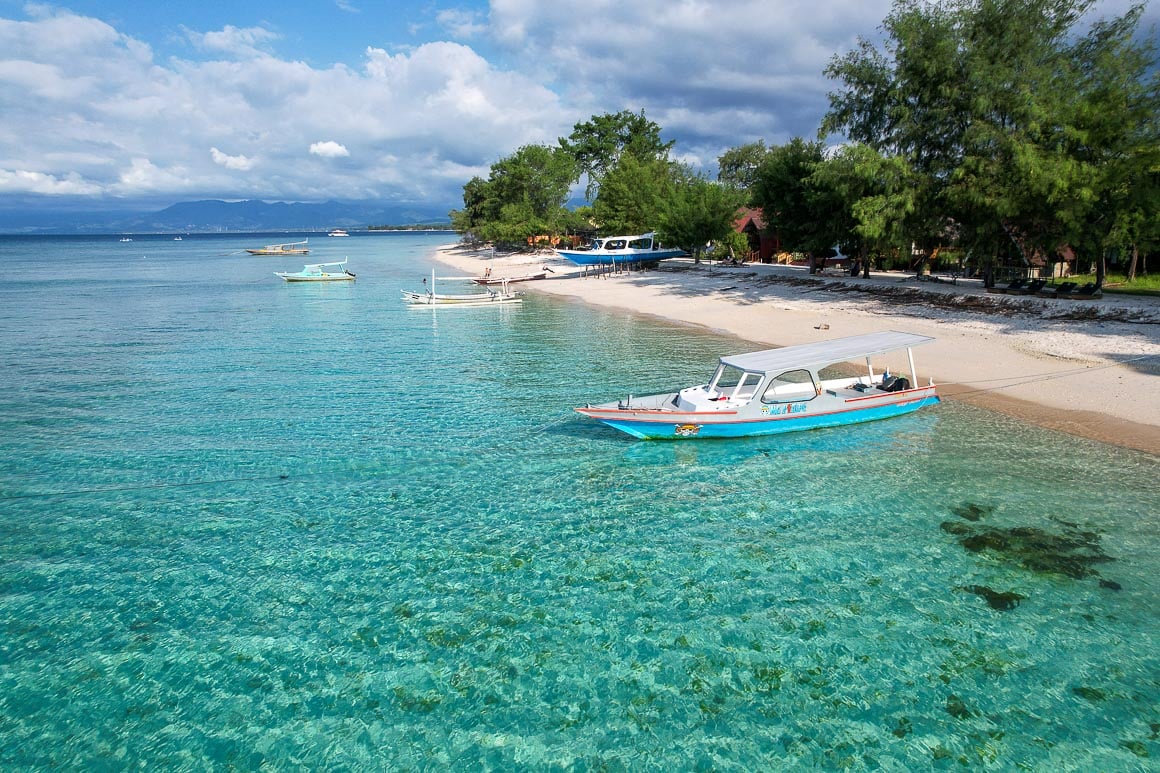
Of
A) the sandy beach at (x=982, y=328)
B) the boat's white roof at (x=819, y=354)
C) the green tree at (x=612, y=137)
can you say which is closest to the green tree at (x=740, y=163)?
the green tree at (x=612, y=137)

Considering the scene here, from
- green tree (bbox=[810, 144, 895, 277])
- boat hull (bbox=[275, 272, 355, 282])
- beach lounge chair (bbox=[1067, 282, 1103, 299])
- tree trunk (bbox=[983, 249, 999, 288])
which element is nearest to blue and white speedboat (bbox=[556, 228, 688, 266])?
boat hull (bbox=[275, 272, 355, 282])

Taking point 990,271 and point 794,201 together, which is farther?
point 794,201

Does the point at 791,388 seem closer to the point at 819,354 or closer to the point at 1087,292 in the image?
the point at 819,354

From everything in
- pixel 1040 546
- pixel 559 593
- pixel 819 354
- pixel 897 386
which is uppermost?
pixel 819 354

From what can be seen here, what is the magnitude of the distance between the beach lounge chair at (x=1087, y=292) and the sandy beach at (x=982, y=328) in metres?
0.78

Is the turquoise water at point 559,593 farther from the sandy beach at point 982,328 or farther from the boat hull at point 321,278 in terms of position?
the boat hull at point 321,278

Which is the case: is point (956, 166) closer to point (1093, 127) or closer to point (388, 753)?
point (1093, 127)

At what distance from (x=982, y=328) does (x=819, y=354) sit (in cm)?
1652

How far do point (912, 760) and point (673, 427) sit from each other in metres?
10.4

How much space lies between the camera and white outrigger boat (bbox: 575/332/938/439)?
56.6ft

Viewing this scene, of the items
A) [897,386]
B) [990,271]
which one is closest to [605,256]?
[990,271]

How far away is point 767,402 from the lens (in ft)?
58.4

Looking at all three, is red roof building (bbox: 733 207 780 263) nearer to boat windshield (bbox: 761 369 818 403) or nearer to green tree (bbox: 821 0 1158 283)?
green tree (bbox: 821 0 1158 283)

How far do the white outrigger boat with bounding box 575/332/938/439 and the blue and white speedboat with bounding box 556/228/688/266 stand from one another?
47.2 m
